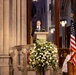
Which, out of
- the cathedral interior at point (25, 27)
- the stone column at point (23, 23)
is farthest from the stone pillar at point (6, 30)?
the stone column at point (23, 23)

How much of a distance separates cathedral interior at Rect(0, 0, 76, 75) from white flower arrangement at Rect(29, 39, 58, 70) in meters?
2.52

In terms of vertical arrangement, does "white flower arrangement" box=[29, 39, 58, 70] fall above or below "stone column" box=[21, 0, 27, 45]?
below

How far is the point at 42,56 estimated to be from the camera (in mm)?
8898

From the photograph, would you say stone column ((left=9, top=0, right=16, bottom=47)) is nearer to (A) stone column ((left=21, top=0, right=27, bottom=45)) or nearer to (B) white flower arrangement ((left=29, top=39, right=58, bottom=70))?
(A) stone column ((left=21, top=0, right=27, bottom=45))

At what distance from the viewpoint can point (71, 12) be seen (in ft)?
47.5

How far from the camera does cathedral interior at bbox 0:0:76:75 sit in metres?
11.9

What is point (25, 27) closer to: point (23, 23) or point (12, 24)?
point (23, 23)

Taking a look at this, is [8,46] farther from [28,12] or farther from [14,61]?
[28,12]

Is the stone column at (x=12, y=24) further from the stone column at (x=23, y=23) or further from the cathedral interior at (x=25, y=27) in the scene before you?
the stone column at (x=23, y=23)

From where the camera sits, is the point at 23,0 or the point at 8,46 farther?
the point at 23,0

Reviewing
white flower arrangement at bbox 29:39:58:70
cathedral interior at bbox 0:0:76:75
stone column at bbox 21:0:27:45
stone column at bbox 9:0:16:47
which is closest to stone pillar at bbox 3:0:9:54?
cathedral interior at bbox 0:0:76:75

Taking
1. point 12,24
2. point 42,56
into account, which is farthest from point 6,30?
point 42,56

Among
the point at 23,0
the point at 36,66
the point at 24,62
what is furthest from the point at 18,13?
the point at 36,66

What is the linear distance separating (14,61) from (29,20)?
2.55 metres
